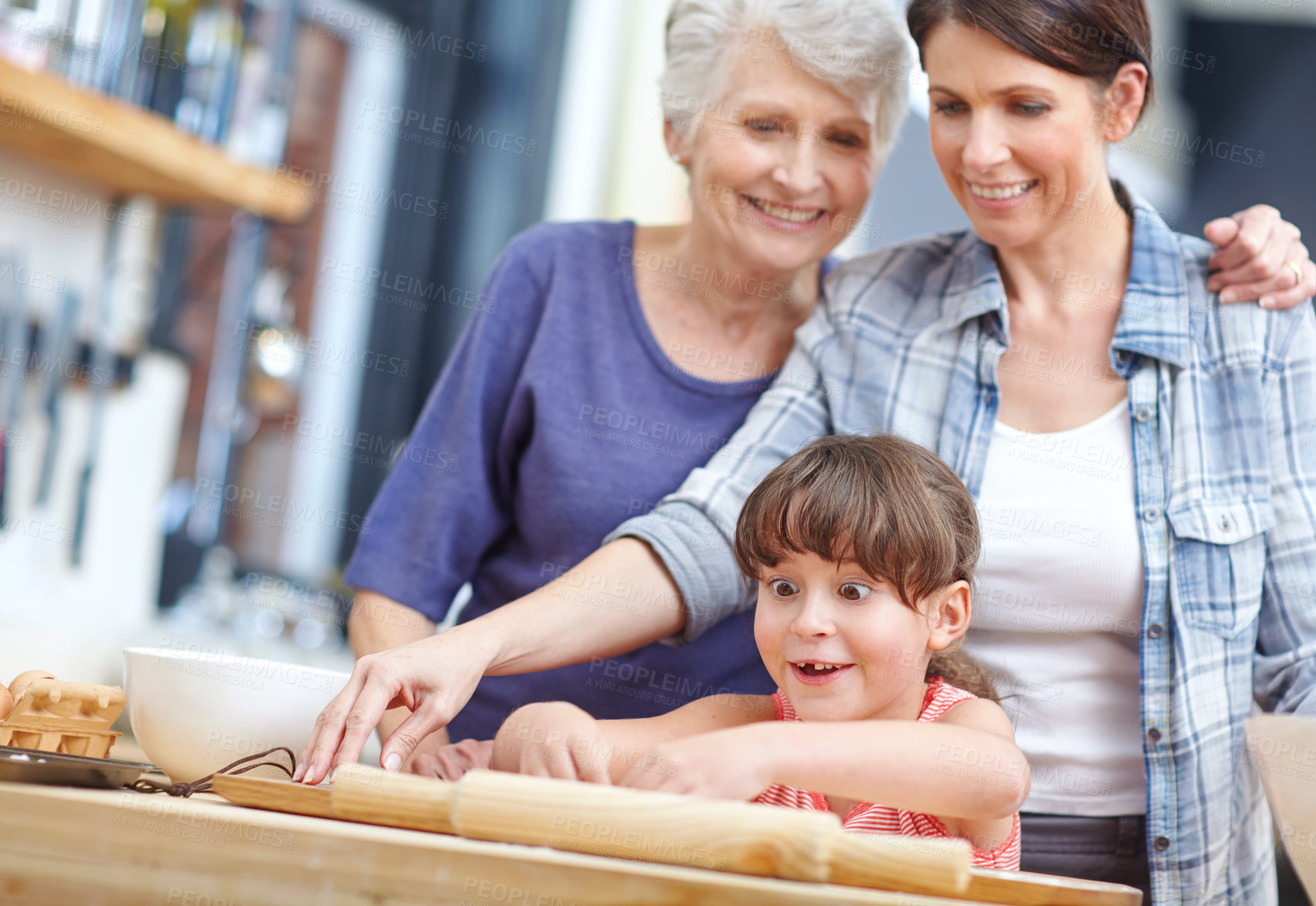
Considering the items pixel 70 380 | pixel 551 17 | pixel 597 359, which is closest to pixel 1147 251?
pixel 597 359

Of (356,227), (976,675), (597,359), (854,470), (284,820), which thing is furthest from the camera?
(356,227)

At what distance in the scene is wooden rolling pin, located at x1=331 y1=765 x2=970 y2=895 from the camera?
0.61 metres

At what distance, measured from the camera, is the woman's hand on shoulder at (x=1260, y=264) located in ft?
3.87

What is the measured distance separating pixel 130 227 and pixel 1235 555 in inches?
74.6

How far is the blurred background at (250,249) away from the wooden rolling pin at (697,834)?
1.44m

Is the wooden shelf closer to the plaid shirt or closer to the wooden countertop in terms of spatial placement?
the plaid shirt

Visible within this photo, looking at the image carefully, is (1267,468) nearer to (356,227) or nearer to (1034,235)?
(1034,235)

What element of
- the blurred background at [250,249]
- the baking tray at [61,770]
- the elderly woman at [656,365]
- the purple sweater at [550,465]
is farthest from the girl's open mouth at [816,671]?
the blurred background at [250,249]

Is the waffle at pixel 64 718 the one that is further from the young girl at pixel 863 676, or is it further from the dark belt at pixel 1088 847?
the dark belt at pixel 1088 847

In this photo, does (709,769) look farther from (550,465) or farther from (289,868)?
(550,465)

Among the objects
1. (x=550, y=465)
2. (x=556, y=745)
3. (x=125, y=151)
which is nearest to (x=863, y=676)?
(x=556, y=745)

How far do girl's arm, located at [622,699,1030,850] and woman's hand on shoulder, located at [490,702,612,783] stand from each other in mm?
48

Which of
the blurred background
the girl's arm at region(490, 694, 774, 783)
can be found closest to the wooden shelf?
the blurred background

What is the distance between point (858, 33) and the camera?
130 cm
